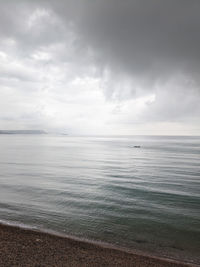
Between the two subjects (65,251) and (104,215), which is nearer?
(65,251)

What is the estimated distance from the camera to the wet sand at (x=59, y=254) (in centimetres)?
873

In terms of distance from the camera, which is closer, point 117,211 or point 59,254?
point 59,254

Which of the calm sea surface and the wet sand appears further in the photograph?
the calm sea surface

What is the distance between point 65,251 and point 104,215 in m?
7.05

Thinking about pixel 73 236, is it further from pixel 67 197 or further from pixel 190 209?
pixel 190 209

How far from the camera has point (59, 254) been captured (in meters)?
9.55

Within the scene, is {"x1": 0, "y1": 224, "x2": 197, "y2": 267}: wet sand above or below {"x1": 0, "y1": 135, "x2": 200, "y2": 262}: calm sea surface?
above

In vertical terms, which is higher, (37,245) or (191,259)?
(37,245)

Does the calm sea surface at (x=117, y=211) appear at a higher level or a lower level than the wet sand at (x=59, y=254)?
lower

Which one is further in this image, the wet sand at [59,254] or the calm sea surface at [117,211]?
the calm sea surface at [117,211]

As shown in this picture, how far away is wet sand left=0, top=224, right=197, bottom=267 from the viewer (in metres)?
8.73

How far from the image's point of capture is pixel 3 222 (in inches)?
578

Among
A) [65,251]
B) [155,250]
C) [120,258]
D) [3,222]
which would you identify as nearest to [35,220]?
[3,222]

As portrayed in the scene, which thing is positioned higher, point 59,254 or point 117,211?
point 59,254
